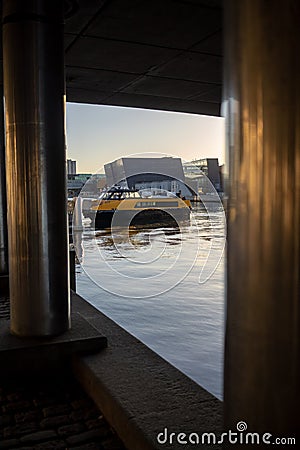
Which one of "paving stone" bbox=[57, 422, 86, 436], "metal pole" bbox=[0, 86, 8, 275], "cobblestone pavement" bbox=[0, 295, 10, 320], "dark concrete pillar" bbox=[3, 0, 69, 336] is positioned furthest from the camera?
"metal pole" bbox=[0, 86, 8, 275]

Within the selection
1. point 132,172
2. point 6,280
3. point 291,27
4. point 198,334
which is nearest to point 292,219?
point 291,27

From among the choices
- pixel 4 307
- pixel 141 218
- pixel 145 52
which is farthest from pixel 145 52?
pixel 141 218

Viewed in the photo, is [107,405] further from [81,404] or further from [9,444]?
[9,444]

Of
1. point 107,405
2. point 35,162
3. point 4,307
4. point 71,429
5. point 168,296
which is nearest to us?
point 71,429

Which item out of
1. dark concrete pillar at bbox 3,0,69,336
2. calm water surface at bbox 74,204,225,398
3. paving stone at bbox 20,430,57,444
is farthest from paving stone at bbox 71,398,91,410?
calm water surface at bbox 74,204,225,398

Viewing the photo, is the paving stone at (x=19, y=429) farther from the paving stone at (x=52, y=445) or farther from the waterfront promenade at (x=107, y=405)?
the paving stone at (x=52, y=445)

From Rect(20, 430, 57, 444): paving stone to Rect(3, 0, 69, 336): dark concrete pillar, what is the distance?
1139 millimetres

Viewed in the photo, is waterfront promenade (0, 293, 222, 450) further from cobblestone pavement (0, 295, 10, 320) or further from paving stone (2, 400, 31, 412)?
cobblestone pavement (0, 295, 10, 320)

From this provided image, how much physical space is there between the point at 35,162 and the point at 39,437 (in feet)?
7.15

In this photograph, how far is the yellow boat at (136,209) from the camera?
2564 cm

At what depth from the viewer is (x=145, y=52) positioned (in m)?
6.23

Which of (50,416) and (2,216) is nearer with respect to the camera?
(50,416)

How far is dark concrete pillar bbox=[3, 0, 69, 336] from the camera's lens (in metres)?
3.90

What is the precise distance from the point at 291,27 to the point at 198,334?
15.8ft
